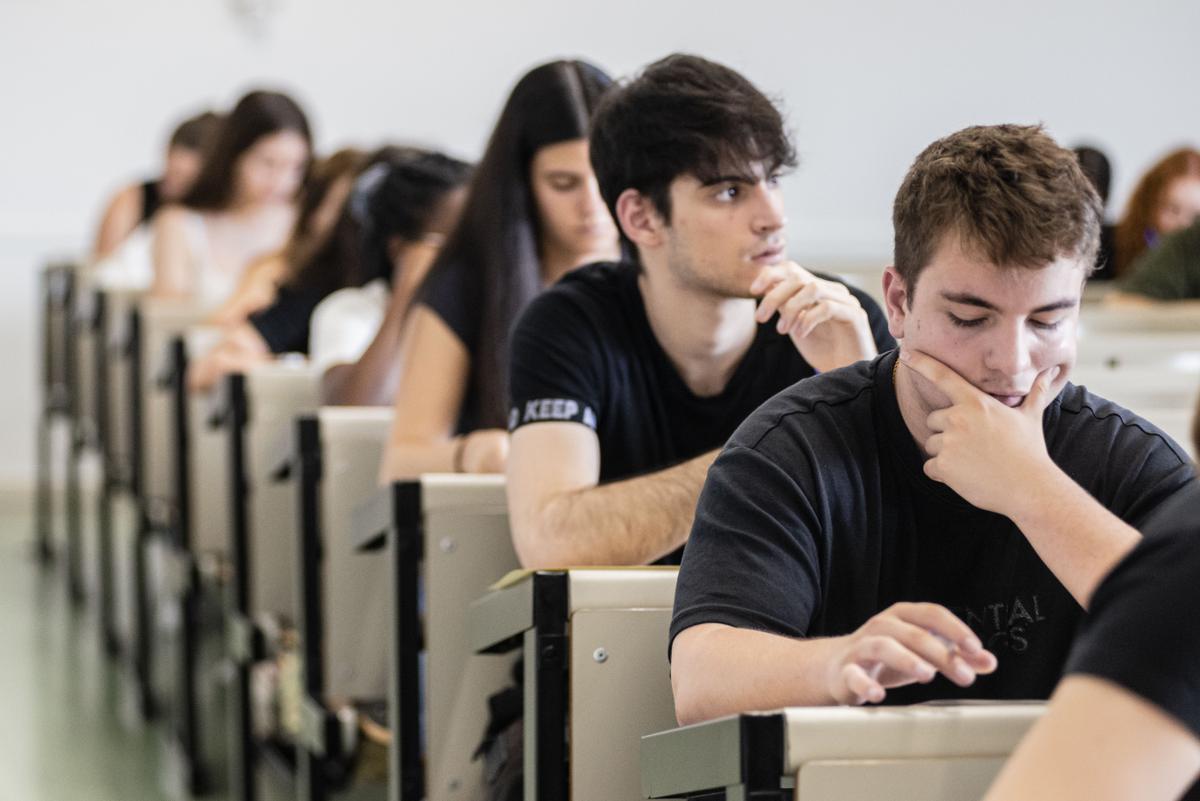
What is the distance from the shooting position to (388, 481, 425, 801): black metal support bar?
188 centimetres

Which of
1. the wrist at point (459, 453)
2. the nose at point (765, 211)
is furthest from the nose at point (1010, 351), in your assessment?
the wrist at point (459, 453)

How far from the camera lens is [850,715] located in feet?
3.32

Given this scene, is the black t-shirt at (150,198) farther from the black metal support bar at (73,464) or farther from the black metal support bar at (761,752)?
the black metal support bar at (761,752)

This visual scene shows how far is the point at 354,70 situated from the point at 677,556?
5009 millimetres

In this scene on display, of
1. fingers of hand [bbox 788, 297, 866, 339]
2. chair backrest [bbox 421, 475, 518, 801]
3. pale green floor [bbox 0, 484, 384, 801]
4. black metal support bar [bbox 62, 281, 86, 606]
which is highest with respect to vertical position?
fingers of hand [bbox 788, 297, 866, 339]

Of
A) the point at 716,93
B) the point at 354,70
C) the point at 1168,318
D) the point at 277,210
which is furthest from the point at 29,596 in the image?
the point at 716,93

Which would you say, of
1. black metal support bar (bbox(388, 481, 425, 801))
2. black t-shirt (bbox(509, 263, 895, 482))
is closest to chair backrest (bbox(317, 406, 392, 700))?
black metal support bar (bbox(388, 481, 425, 801))

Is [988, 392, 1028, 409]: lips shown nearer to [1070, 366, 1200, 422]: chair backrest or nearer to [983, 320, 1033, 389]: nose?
[983, 320, 1033, 389]: nose

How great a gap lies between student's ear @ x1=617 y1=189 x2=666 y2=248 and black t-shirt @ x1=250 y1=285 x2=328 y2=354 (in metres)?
1.82

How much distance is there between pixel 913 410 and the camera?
1.33 m

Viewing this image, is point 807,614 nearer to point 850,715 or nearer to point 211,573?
point 850,715

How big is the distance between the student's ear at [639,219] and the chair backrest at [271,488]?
1124 mm

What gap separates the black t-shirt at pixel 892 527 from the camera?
1271mm

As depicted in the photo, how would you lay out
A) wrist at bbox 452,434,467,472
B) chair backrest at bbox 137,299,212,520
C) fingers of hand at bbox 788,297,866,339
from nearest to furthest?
fingers of hand at bbox 788,297,866,339, wrist at bbox 452,434,467,472, chair backrest at bbox 137,299,212,520
